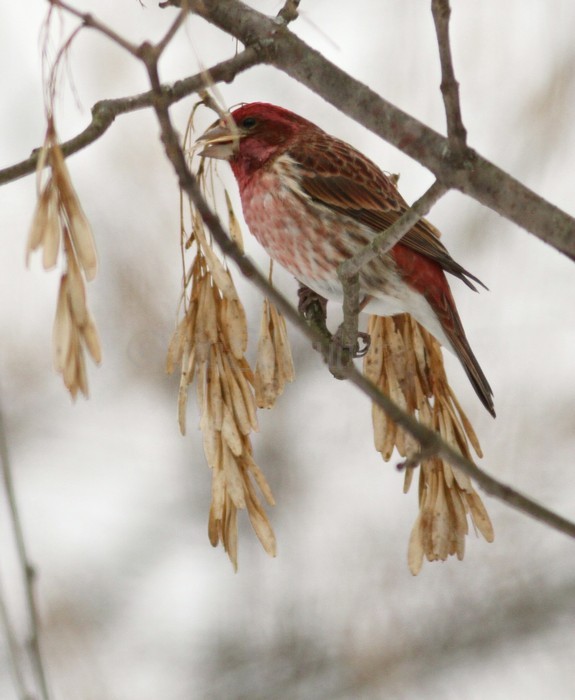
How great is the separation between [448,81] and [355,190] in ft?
7.42

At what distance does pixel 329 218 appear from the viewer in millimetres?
4664

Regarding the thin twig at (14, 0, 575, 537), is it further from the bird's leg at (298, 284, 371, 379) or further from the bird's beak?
the bird's beak

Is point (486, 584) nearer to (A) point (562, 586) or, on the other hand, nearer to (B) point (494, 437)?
(A) point (562, 586)

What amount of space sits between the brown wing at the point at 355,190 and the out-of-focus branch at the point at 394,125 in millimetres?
1608

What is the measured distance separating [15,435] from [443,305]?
3.98m

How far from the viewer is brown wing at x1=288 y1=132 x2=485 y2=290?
14.9ft

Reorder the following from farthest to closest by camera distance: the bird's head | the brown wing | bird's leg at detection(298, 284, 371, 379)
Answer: the bird's head
the brown wing
bird's leg at detection(298, 284, 371, 379)

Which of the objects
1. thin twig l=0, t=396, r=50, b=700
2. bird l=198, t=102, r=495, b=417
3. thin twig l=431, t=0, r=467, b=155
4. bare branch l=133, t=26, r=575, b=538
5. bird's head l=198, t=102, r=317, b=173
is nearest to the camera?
bare branch l=133, t=26, r=575, b=538

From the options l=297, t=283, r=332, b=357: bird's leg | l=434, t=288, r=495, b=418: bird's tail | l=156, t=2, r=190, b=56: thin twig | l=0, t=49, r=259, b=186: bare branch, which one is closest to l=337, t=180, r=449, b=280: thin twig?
l=0, t=49, r=259, b=186: bare branch

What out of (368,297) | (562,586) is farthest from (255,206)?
(562,586)

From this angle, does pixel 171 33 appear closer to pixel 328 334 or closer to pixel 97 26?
pixel 97 26

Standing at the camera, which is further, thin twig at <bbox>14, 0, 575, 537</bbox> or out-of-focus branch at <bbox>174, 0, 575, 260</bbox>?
out-of-focus branch at <bbox>174, 0, 575, 260</bbox>

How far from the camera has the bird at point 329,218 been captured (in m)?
4.35

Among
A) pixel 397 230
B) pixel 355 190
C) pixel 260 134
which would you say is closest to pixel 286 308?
pixel 397 230
